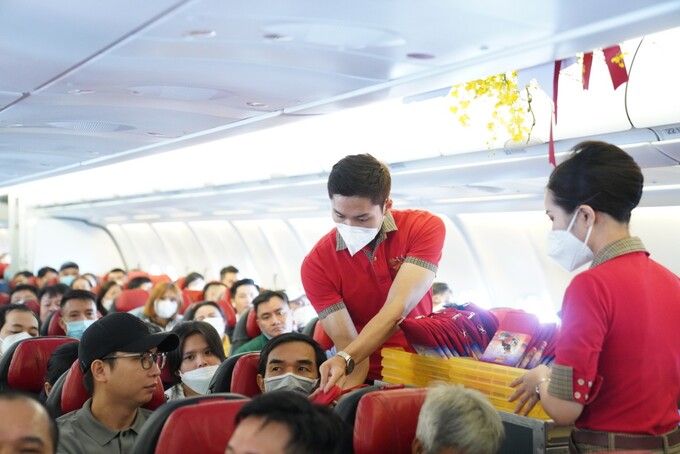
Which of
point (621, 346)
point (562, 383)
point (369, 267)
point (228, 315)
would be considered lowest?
point (228, 315)

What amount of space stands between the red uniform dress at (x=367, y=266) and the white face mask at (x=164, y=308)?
5.68 m

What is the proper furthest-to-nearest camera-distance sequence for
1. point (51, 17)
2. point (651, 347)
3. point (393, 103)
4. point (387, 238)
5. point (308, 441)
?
point (393, 103) < point (387, 238) < point (51, 17) < point (651, 347) < point (308, 441)

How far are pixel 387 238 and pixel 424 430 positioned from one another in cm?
152

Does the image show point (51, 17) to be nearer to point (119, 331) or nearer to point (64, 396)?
point (119, 331)

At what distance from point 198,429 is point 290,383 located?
4.59 ft

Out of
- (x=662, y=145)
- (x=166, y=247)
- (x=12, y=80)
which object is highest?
(x=12, y=80)

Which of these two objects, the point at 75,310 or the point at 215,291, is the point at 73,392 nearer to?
the point at 75,310

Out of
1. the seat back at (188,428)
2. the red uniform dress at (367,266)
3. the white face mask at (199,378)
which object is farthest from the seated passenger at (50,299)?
the seat back at (188,428)

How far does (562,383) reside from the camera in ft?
8.20

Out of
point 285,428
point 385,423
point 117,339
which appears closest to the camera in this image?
point 285,428

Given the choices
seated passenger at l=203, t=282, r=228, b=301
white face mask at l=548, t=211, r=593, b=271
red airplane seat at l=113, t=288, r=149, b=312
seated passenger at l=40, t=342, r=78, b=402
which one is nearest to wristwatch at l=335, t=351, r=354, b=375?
white face mask at l=548, t=211, r=593, b=271

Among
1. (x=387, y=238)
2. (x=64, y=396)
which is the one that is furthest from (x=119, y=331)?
(x=387, y=238)

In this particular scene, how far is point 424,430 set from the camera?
106 inches

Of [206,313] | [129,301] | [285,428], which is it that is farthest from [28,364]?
[129,301]
